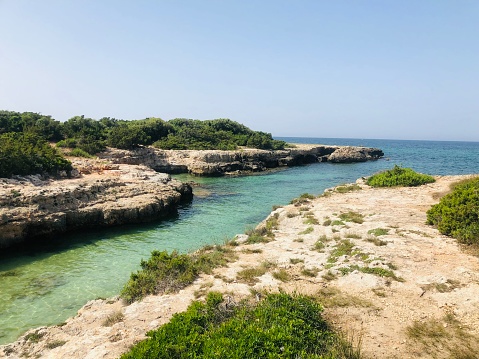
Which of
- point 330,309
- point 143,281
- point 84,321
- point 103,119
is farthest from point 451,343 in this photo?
point 103,119

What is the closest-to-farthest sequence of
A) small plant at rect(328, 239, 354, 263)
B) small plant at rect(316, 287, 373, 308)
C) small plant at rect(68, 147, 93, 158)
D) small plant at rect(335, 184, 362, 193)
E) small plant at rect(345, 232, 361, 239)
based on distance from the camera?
small plant at rect(316, 287, 373, 308) → small plant at rect(328, 239, 354, 263) → small plant at rect(345, 232, 361, 239) → small plant at rect(335, 184, 362, 193) → small plant at rect(68, 147, 93, 158)

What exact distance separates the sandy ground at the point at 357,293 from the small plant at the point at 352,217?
302 mm

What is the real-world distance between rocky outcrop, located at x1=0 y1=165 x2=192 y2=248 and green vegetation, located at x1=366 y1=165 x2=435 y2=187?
53.5ft

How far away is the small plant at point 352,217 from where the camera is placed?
14.4 meters

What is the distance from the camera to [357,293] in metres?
8.29

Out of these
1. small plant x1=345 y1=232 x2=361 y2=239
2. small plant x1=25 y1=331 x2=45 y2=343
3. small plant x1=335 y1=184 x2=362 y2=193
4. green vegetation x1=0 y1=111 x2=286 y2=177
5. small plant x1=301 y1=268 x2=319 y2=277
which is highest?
green vegetation x1=0 y1=111 x2=286 y2=177

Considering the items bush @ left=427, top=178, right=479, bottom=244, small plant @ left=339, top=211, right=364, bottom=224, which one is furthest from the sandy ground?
bush @ left=427, top=178, right=479, bottom=244

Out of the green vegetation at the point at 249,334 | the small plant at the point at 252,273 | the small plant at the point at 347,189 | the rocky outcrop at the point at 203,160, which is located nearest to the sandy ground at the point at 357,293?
the small plant at the point at 252,273

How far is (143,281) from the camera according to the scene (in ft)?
30.2

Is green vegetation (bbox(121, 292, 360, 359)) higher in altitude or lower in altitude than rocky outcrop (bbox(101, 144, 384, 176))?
lower

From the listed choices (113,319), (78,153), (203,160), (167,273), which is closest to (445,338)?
(167,273)

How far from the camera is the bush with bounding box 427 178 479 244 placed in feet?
37.1

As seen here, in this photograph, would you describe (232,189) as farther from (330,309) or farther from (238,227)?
(330,309)

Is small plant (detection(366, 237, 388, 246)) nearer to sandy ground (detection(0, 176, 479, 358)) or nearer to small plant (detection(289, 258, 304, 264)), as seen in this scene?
sandy ground (detection(0, 176, 479, 358))
